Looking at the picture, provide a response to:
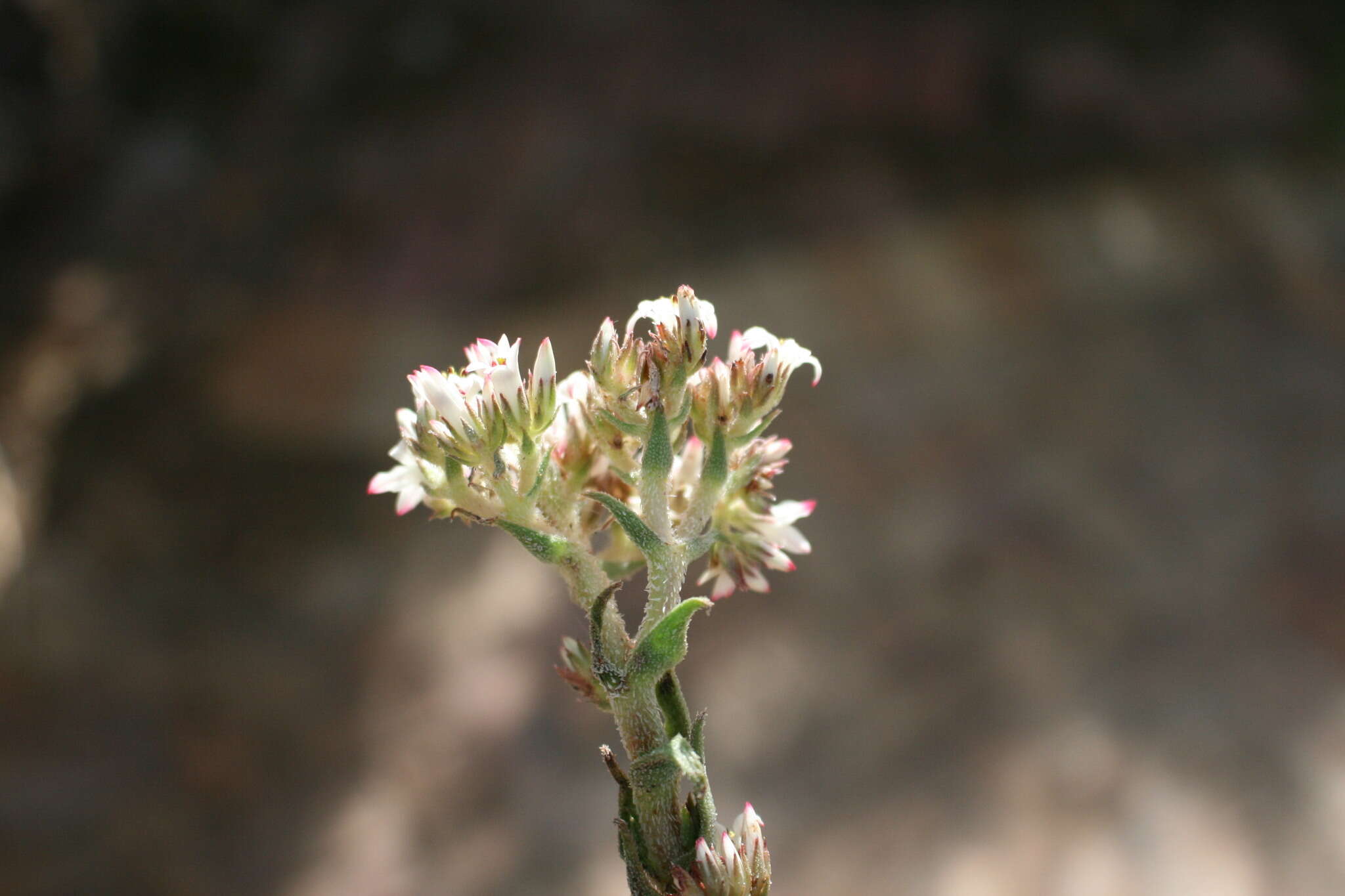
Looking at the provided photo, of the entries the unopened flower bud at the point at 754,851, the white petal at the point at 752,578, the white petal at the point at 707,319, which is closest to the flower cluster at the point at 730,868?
the unopened flower bud at the point at 754,851

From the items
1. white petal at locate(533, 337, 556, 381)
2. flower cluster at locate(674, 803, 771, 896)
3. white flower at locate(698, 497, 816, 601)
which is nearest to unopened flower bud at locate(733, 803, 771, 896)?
flower cluster at locate(674, 803, 771, 896)

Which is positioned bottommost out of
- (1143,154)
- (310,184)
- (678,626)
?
(678,626)

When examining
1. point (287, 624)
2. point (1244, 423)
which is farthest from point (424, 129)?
point (1244, 423)

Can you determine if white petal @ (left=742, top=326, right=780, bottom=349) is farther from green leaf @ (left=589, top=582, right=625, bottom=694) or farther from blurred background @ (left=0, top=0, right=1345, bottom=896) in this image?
blurred background @ (left=0, top=0, right=1345, bottom=896)

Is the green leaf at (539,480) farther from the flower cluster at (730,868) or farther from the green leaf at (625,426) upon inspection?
the flower cluster at (730,868)

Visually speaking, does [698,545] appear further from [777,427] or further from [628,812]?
[777,427]

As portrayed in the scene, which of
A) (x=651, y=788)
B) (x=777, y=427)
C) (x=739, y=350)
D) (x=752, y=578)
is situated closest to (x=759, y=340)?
(x=739, y=350)

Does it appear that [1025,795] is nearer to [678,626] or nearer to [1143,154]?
[678,626]
